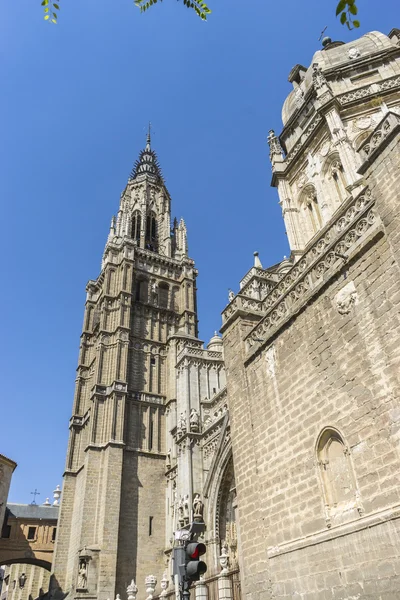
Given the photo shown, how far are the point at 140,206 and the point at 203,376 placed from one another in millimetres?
22045

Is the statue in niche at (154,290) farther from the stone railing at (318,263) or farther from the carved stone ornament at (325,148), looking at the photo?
the stone railing at (318,263)

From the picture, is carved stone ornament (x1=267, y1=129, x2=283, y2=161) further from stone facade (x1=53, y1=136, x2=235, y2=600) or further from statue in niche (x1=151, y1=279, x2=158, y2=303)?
statue in niche (x1=151, y1=279, x2=158, y2=303)

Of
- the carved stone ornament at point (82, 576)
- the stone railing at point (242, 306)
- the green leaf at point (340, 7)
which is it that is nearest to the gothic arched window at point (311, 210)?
the stone railing at point (242, 306)

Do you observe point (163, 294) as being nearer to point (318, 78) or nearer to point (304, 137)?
point (304, 137)

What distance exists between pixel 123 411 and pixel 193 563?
22.8 m

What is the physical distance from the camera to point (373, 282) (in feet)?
22.6

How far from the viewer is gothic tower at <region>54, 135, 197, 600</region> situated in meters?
24.4

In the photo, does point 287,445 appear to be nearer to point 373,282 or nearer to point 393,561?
point 393,561

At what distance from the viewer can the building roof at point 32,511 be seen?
37188 millimetres

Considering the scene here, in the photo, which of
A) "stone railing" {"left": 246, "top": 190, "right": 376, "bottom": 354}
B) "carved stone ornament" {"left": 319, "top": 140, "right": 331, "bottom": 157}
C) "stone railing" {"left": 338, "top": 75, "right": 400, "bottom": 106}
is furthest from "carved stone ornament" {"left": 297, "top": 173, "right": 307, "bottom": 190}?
"stone railing" {"left": 246, "top": 190, "right": 376, "bottom": 354}

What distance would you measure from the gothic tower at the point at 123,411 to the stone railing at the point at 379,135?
2299 cm

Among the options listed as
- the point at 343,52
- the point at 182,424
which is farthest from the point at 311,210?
the point at 182,424

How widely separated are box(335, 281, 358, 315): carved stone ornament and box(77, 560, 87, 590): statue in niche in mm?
21832

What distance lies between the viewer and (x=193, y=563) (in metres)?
6.46
